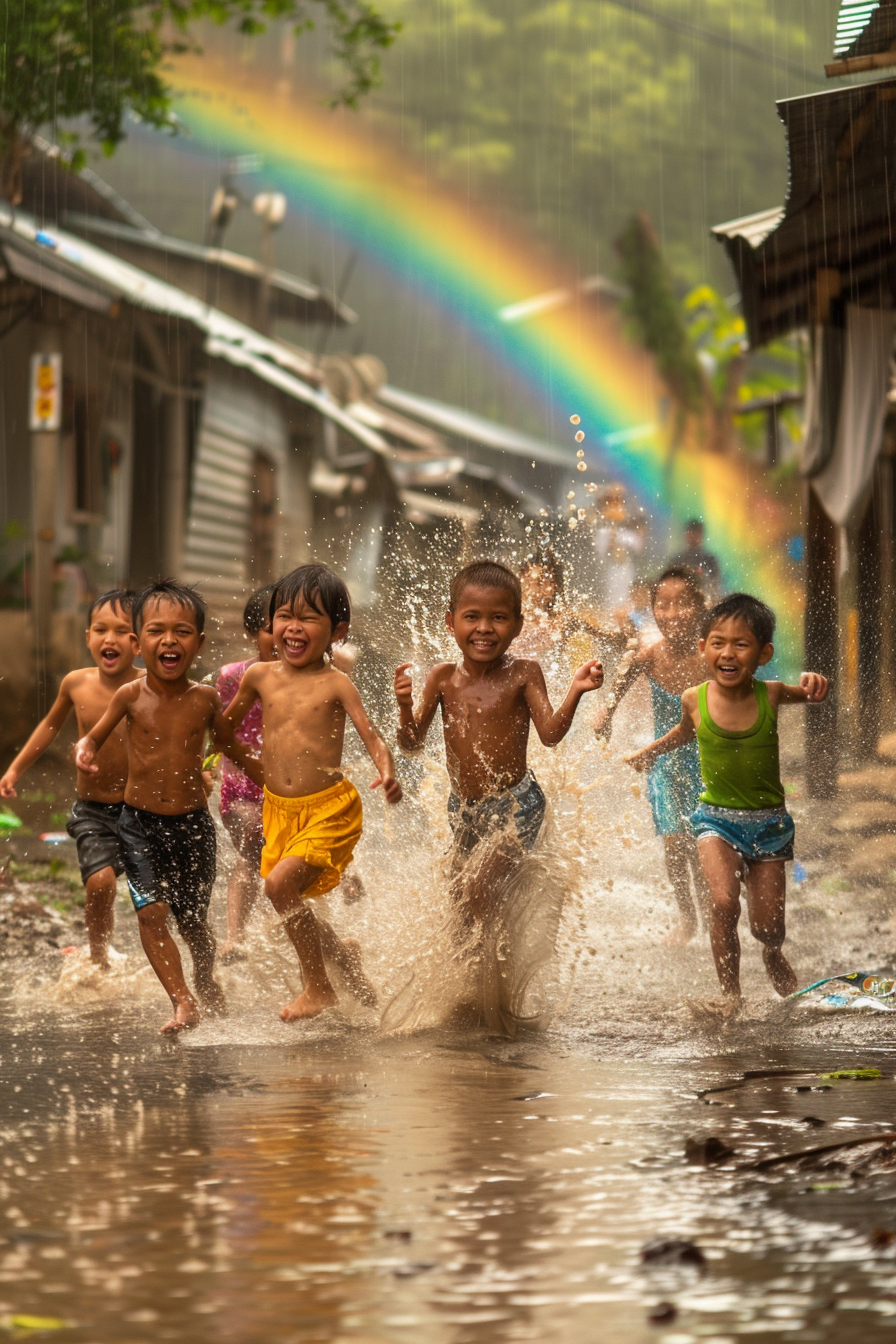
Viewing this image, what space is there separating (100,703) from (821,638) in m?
6.71

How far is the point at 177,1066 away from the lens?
3926mm

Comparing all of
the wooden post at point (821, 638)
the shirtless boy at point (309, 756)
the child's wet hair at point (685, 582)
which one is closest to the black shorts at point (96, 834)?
the shirtless boy at point (309, 756)

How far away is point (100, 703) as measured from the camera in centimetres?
543

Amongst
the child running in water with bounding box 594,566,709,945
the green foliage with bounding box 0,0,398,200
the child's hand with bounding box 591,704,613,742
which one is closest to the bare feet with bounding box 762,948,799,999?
the child's hand with bounding box 591,704,613,742

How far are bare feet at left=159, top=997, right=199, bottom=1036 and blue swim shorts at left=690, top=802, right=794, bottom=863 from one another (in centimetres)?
175

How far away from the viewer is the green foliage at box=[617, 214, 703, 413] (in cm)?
2833

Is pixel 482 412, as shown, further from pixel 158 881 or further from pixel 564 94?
pixel 158 881

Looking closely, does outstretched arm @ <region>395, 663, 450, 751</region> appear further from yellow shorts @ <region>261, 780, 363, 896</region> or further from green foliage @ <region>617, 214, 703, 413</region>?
green foliage @ <region>617, 214, 703, 413</region>

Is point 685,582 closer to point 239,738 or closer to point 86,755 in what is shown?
point 239,738

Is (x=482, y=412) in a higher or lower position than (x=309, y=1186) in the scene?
higher

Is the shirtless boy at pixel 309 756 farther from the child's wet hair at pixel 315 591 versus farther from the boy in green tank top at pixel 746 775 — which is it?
the boy in green tank top at pixel 746 775

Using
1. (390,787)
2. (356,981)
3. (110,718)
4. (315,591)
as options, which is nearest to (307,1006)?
(356,981)

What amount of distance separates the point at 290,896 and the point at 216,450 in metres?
13.2

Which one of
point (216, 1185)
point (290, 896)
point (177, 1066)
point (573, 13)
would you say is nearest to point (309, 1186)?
point (216, 1185)
